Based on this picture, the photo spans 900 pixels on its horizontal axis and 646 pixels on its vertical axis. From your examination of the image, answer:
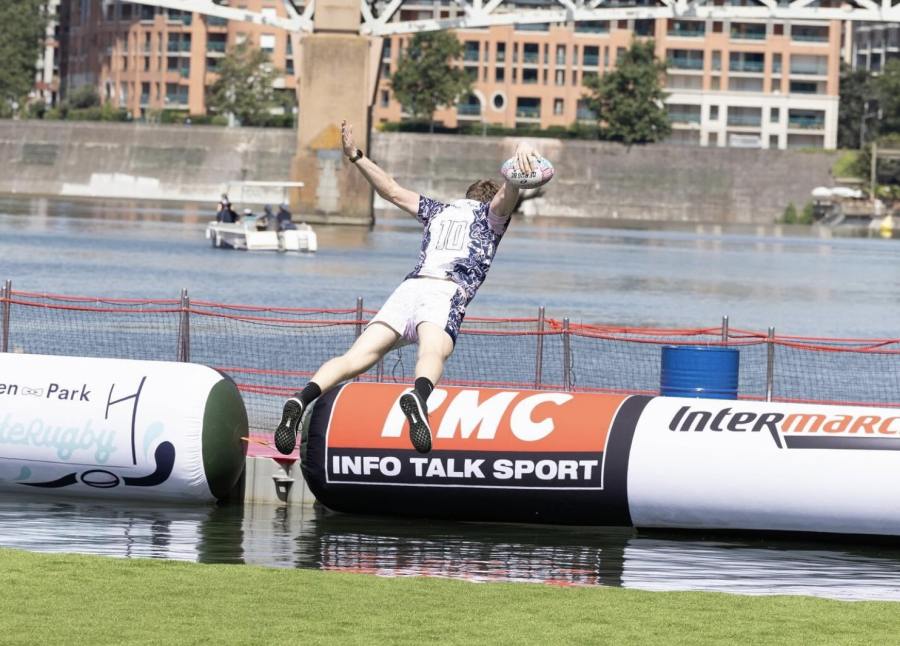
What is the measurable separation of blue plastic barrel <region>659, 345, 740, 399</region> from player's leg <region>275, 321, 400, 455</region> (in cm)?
424

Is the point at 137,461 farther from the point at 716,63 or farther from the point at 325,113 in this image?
the point at 716,63

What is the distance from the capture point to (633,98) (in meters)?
148

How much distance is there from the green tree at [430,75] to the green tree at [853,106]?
4598 centimetres

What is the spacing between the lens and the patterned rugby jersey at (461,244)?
547 inches

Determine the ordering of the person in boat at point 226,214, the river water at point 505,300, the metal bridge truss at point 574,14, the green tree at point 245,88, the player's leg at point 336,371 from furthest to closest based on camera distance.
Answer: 1. the green tree at point 245,88
2. the metal bridge truss at point 574,14
3. the person in boat at point 226,214
4. the river water at point 505,300
5. the player's leg at point 336,371

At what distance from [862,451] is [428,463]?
334cm

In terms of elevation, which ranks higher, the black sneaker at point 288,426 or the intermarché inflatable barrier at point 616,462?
the black sneaker at point 288,426

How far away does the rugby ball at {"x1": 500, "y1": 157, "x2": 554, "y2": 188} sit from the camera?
1306cm

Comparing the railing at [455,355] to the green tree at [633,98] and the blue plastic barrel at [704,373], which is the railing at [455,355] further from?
the green tree at [633,98]

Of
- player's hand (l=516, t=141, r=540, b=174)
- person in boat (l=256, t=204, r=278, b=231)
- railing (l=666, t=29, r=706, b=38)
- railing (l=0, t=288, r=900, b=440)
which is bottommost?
railing (l=0, t=288, r=900, b=440)

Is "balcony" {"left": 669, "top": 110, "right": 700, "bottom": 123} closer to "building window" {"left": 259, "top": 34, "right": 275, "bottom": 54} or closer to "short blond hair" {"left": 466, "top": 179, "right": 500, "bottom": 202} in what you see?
"building window" {"left": 259, "top": 34, "right": 275, "bottom": 54}

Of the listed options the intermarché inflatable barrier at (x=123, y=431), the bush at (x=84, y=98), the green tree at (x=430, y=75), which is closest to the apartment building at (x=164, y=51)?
the bush at (x=84, y=98)

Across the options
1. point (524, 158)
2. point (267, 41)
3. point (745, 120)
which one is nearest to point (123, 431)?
point (524, 158)

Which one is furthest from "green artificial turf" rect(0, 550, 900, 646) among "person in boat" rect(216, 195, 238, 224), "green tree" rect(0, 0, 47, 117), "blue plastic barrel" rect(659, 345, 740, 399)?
"green tree" rect(0, 0, 47, 117)
